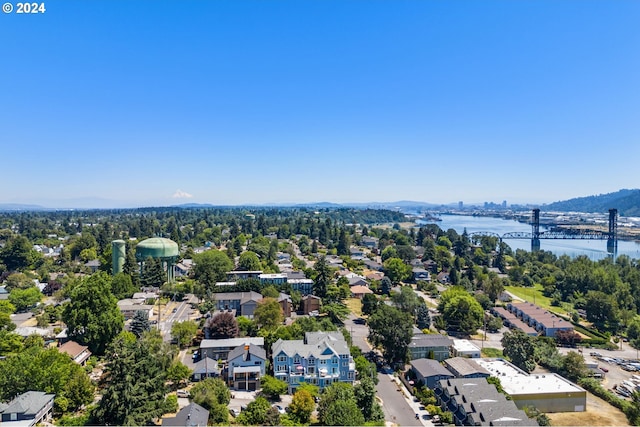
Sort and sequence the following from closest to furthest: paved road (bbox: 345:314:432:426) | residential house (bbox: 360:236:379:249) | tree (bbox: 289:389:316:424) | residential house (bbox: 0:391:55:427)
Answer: residential house (bbox: 0:391:55:427) < tree (bbox: 289:389:316:424) < paved road (bbox: 345:314:432:426) < residential house (bbox: 360:236:379:249)

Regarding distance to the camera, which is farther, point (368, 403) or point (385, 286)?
point (385, 286)

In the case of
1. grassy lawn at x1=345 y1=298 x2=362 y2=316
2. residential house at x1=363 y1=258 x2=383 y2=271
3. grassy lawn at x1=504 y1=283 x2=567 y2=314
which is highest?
residential house at x1=363 y1=258 x2=383 y2=271

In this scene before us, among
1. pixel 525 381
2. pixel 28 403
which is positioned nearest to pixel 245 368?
pixel 28 403

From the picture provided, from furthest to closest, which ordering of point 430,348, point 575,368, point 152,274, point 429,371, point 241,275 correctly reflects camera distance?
point 241,275 → point 152,274 → point 430,348 → point 575,368 → point 429,371

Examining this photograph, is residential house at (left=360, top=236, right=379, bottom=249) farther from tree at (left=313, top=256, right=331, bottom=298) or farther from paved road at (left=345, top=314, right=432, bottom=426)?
paved road at (left=345, top=314, right=432, bottom=426)

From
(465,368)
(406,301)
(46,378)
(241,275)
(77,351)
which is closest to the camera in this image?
(46,378)

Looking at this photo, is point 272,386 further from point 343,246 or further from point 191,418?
point 343,246

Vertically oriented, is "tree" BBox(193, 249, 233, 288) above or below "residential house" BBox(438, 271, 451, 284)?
above

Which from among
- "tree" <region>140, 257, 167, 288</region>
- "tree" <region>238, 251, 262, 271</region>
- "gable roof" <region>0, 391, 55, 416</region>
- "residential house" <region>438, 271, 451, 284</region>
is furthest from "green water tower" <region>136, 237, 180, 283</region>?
"residential house" <region>438, 271, 451, 284</region>
